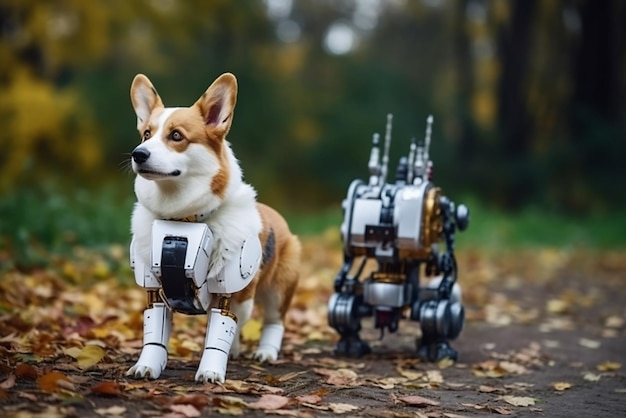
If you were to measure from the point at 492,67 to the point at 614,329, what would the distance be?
61.4 ft

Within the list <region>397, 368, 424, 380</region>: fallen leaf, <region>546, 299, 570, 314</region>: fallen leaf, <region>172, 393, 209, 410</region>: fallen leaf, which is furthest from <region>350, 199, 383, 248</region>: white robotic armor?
<region>546, 299, 570, 314</region>: fallen leaf

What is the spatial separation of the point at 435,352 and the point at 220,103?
1993mm

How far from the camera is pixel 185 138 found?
346 cm

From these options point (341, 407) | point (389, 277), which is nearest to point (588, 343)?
point (389, 277)

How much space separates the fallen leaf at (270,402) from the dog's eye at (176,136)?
113 cm

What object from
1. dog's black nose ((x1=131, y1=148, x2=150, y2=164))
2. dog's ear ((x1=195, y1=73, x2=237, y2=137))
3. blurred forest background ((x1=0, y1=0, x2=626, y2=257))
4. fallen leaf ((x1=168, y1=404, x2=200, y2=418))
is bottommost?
fallen leaf ((x1=168, y1=404, x2=200, y2=418))

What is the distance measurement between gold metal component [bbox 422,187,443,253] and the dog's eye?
1.61 m

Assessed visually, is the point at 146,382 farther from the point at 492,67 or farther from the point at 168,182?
the point at 492,67

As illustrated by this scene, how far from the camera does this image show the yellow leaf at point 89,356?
12.0 feet

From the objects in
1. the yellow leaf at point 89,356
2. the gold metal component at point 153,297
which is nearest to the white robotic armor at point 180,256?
the gold metal component at point 153,297

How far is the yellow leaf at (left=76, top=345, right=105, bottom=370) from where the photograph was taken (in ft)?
12.0

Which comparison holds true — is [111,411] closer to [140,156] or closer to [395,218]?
[140,156]

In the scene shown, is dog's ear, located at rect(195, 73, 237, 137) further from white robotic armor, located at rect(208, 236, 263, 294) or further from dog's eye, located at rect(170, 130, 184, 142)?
white robotic armor, located at rect(208, 236, 263, 294)

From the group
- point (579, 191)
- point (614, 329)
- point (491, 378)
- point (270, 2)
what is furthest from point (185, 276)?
point (270, 2)
